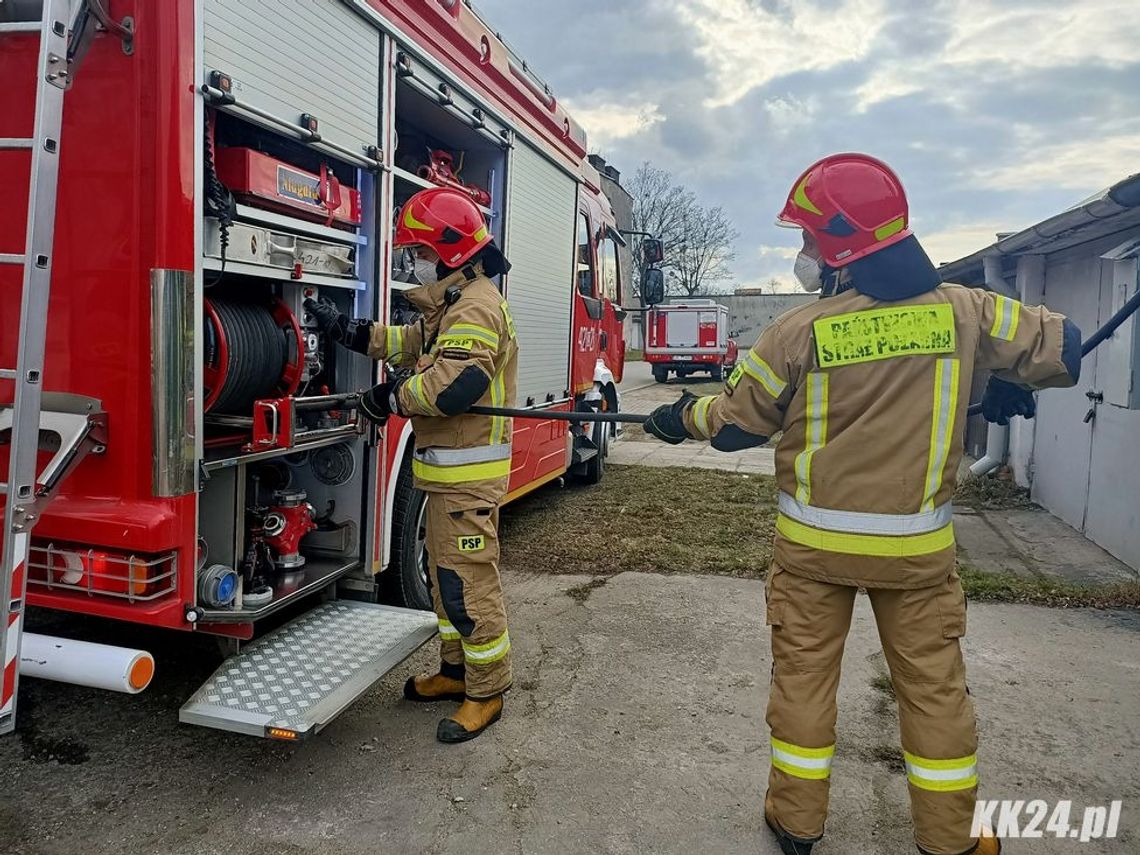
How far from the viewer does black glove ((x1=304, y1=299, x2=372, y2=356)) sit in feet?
10.9

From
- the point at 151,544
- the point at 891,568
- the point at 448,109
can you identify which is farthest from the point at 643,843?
the point at 448,109

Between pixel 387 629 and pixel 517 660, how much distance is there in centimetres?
75

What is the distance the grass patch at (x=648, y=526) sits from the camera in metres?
5.70

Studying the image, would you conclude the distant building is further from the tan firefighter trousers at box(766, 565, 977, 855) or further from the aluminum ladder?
the aluminum ladder

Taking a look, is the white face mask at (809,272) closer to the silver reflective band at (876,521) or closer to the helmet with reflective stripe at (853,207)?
the helmet with reflective stripe at (853,207)

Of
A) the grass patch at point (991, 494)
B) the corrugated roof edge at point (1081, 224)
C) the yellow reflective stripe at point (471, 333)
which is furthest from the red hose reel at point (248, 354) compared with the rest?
the grass patch at point (991, 494)

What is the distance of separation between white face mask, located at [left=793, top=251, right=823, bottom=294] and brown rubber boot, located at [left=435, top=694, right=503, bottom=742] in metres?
1.90

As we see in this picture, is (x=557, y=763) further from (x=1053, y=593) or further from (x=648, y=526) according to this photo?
(x=648, y=526)

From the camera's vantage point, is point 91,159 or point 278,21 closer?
point 91,159

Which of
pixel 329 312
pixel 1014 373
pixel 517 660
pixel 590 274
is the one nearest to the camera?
pixel 1014 373

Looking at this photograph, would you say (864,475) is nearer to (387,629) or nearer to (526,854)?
(526,854)

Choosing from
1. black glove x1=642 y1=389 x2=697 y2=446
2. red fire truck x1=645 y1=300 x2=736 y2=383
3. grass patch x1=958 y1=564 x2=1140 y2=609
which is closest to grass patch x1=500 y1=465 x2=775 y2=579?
grass patch x1=958 y1=564 x2=1140 y2=609

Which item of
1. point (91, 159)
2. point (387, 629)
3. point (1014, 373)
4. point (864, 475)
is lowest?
point (387, 629)

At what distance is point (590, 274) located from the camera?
7.18 m
